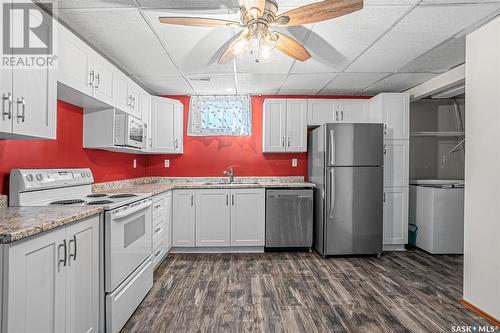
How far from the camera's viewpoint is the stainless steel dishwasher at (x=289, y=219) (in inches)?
145

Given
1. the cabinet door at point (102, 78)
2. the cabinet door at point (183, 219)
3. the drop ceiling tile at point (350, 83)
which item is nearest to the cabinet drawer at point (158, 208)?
the cabinet door at point (183, 219)

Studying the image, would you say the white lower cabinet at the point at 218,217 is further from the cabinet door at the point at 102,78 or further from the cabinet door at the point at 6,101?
the cabinet door at the point at 6,101

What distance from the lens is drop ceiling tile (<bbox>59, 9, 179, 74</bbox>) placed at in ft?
6.79

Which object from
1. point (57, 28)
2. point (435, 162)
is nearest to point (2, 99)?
point (57, 28)

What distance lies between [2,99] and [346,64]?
2975mm

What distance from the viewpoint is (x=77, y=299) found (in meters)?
1.56

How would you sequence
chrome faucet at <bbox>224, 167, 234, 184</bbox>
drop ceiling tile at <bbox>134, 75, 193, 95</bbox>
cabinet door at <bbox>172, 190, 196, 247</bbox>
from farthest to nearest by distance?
1. chrome faucet at <bbox>224, 167, 234, 184</bbox>
2. cabinet door at <bbox>172, 190, 196, 247</bbox>
3. drop ceiling tile at <bbox>134, 75, 193, 95</bbox>

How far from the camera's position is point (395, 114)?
3812 millimetres

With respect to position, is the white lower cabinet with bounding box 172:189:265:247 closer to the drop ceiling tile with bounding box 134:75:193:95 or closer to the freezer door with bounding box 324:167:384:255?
the freezer door with bounding box 324:167:384:255

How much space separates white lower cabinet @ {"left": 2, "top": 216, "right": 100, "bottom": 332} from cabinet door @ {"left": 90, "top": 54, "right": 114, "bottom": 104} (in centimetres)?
118

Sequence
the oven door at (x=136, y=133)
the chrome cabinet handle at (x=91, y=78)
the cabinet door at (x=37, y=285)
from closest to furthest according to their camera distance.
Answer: the cabinet door at (x=37, y=285) < the chrome cabinet handle at (x=91, y=78) < the oven door at (x=136, y=133)

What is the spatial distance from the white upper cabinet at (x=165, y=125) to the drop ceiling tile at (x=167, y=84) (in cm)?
18

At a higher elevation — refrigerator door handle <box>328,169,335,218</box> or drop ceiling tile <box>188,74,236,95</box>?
drop ceiling tile <box>188,74,236,95</box>

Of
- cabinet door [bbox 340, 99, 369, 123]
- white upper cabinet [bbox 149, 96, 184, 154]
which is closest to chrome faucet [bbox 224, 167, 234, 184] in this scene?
white upper cabinet [bbox 149, 96, 184, 154]
